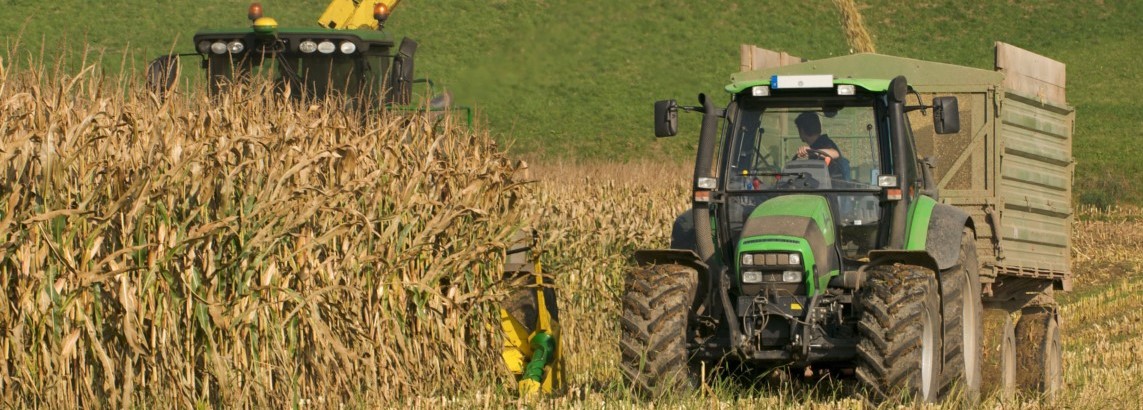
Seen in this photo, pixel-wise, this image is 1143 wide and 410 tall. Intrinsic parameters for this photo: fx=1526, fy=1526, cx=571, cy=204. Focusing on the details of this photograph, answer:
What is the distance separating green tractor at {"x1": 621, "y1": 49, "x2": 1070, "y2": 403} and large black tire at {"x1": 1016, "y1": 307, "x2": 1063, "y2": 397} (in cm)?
3

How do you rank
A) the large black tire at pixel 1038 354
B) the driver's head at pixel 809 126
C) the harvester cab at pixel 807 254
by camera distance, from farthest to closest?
1. the large black tire at pixel 1038 354
2. the driver's head at pixel 809 126
3. the harvester cab at pixel 807 254

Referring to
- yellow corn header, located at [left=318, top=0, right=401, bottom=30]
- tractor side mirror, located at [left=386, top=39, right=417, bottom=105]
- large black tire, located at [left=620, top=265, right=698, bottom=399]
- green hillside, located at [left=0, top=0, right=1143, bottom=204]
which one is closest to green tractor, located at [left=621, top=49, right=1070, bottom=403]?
large black tire, located at [left=620, top=265, right=698, bottom=399]

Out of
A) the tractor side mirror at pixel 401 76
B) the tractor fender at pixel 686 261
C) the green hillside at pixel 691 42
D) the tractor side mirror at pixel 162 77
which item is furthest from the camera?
the green hillside at pixel 691 42

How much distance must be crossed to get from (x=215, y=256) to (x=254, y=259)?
187 millimetres

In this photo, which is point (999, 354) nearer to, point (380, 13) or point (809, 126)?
point (809, 126)

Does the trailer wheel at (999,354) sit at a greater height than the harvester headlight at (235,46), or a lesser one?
lesser

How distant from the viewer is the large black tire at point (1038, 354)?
29.9 feet

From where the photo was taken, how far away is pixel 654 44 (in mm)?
36969

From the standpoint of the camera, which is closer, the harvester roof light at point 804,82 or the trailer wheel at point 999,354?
the harvester roof light at point 804,82

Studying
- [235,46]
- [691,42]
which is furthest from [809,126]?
[691,42]

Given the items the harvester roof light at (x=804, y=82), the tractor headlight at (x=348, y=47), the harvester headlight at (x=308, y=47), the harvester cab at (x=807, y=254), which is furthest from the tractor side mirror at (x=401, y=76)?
the harvester roof light at (x=804, y=82)

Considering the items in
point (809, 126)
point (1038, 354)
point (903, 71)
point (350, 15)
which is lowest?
point (1038, 354)

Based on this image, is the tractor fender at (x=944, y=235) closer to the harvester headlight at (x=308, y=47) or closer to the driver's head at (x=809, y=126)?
the driver's head at (x=809, y=126)

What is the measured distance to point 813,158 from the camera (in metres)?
8.31
